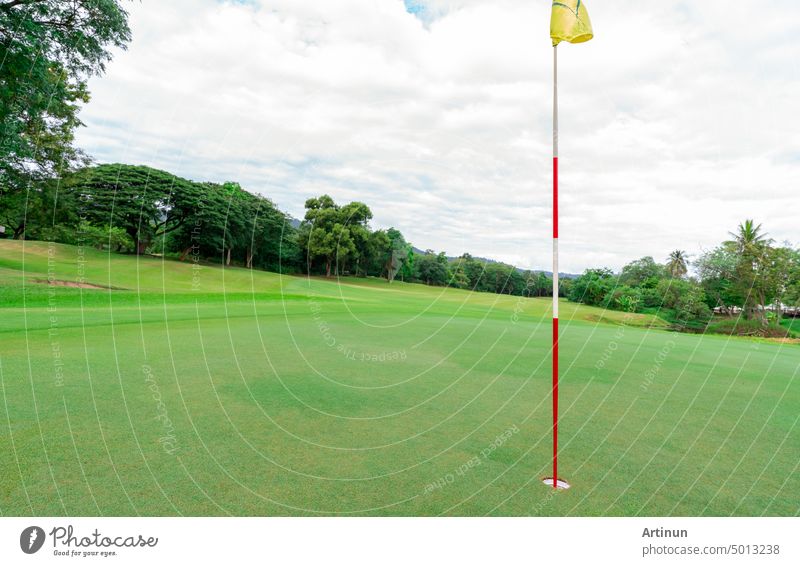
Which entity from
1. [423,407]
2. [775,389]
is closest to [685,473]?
[423,407]

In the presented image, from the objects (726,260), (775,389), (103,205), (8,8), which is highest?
(8,8)

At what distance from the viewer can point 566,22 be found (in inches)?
166

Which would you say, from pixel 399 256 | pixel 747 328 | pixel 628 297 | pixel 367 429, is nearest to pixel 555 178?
pixel 367 429

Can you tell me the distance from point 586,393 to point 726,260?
29.7 meters

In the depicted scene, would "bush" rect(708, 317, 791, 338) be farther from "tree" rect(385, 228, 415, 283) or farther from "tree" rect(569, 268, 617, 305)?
"tree" rect(385, 228, 415, 283)

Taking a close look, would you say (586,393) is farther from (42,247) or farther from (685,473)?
(42,247)

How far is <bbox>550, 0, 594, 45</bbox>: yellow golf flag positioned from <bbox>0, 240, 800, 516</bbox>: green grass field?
3.56 meters

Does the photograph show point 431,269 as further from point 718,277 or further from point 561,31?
point 561,31

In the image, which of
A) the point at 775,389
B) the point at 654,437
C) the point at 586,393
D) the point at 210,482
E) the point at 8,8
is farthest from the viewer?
the point at 8,8

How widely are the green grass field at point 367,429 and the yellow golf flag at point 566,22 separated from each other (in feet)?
11.7

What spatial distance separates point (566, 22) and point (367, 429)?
4.01 m

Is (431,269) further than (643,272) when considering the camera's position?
No

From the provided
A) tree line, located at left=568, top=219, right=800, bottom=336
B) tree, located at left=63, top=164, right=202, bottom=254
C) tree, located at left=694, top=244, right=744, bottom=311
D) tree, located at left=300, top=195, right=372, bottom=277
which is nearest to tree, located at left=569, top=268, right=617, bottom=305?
tree line, located at left=568, top=219, right=800, bottom=336

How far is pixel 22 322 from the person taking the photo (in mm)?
9516
